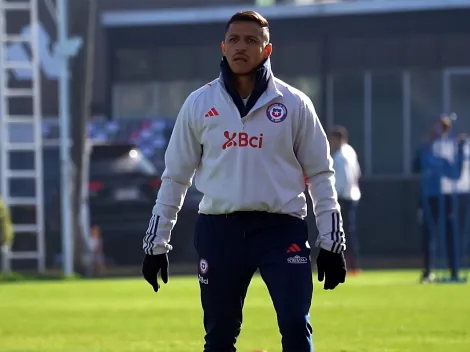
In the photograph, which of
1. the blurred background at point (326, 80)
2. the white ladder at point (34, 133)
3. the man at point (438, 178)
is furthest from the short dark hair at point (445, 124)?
the blurred background at point (326, 80)

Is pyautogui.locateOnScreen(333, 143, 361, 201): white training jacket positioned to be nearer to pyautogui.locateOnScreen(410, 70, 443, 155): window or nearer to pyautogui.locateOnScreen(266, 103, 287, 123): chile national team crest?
pyautogui.locateOnScreen(410, 70, 443, 155): window

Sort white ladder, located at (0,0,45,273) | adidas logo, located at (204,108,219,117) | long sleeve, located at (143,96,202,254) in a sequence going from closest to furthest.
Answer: adidas logo, located at (204,108,219,117) → long sleeve, located at (143,96,202,254) → white ladder, located at (0,0,45,273)

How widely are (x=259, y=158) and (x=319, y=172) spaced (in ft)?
1.06

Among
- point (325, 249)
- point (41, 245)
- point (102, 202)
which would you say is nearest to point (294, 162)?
point (325, 249)

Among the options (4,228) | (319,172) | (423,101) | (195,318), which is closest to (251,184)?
A: (319,172)

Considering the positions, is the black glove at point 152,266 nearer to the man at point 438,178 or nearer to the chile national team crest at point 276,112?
the chile national team crest at point 276,112

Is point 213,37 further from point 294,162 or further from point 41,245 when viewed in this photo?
point 294,162

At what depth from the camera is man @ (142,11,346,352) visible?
695 cm

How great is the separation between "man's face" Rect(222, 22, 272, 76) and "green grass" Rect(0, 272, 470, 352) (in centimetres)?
367

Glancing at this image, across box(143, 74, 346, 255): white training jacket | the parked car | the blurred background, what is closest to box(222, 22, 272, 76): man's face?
box(143, 74, 346, 255): white training jacket

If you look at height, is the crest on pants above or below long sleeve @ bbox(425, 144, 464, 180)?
below

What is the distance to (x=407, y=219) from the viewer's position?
1105 inches

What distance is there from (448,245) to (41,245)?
24.0 feet

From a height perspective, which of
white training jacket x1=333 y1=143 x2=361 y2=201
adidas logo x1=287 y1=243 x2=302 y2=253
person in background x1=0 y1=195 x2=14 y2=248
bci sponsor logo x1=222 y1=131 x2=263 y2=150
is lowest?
person in background x1=0 y1=195 x2=14 y2=248
